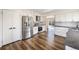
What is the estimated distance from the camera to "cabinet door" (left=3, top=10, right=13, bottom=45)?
64.5 inches

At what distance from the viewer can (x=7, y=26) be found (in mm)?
1681

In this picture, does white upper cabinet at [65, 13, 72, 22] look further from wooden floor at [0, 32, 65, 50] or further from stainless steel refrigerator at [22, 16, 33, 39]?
stainless steel refrigerator at [22, 16, 33, 39]

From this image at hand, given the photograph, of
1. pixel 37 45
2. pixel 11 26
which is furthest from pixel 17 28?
pixel 37 45

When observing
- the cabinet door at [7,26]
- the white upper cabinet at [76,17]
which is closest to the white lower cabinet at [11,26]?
the cabinet door at [7,26]

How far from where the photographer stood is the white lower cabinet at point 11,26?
5.40 ft

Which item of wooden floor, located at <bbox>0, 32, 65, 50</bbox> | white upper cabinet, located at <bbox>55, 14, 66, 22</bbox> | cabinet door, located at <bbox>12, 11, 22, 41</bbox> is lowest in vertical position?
wooden floor, located at <bbox>0, 32, 65, 50</bbox>

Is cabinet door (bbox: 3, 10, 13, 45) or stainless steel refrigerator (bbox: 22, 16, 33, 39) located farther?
stainless steel refrigerator (bbox: 22, 16, 33, 39)

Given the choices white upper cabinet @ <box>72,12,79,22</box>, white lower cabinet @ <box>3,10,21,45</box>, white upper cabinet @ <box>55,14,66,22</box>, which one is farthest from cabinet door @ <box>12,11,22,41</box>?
white upper cabinet @ <box>72,12,79,22</box>

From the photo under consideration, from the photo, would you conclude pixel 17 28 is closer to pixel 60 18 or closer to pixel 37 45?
pixel 37 45

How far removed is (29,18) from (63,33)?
2.42ft

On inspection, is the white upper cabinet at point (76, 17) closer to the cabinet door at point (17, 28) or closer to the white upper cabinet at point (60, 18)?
the white upper cabinet at point (60, 18)
